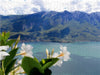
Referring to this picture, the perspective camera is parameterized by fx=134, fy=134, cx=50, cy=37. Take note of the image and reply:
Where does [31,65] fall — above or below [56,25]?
below

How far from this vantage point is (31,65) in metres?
0.35

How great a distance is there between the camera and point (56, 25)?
164500 millimetres

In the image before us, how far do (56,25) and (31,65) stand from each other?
541ft

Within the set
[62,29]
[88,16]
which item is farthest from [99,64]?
[88,16]

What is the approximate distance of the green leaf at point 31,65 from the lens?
1.13ft

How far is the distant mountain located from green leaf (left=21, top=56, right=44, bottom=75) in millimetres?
115316

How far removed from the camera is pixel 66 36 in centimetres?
13462

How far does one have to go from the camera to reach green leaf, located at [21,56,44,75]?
0.34m

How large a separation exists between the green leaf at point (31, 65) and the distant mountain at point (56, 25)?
11532 centimetres

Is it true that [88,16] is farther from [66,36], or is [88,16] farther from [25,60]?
[25,60]

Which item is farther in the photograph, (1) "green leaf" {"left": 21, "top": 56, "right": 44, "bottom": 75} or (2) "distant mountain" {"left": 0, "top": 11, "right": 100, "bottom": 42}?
(2) "distant mountain" {"left": 0, "top": 11, "right": 100, "bottom": 42}

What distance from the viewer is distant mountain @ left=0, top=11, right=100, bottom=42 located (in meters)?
128

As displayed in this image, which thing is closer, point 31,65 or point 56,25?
point 31,65

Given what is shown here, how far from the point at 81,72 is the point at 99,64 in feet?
32.5
